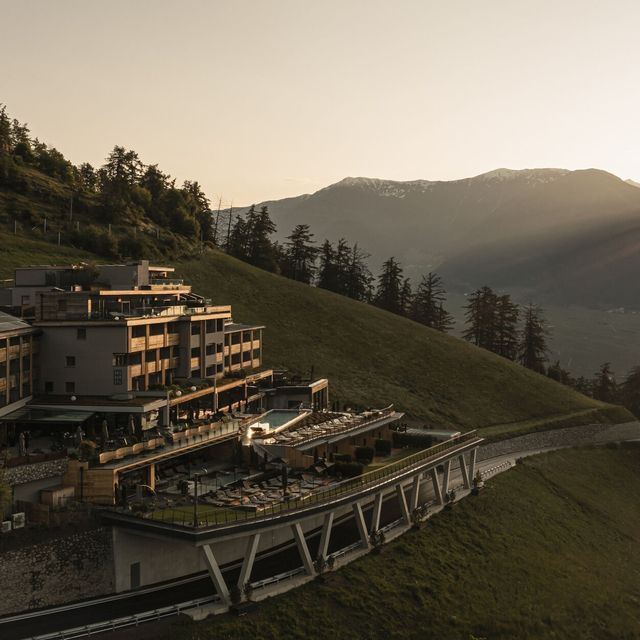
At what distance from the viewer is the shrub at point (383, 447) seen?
6159cm

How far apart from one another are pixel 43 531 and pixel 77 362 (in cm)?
2052

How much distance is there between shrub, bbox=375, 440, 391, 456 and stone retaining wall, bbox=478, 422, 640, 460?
2429 cm

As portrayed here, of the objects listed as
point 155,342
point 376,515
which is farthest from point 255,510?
point 155,342

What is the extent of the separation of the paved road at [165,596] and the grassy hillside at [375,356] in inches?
1675

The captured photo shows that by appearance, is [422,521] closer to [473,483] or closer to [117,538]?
[473,483]

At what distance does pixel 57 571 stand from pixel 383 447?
1300 inches

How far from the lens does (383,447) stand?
61625 millimetres

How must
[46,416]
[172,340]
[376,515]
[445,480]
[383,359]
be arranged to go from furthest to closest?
1. [383,359]
2. [172,340]
3. [445,480]
4. [46,416]
5. [376,515]

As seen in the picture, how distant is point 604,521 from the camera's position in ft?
226

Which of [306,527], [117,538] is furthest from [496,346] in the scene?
[117,538]

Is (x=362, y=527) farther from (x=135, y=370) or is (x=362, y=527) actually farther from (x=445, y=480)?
(x=135, y=370)

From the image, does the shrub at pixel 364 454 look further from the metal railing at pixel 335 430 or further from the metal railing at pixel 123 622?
the metal railing at pixel 123 622

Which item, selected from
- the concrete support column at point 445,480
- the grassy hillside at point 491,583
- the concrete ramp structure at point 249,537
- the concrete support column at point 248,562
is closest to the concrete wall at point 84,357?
the concrete ramp structure at point 249,537

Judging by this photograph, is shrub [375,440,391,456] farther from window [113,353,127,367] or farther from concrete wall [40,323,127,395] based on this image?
window [113,353,127,367]
